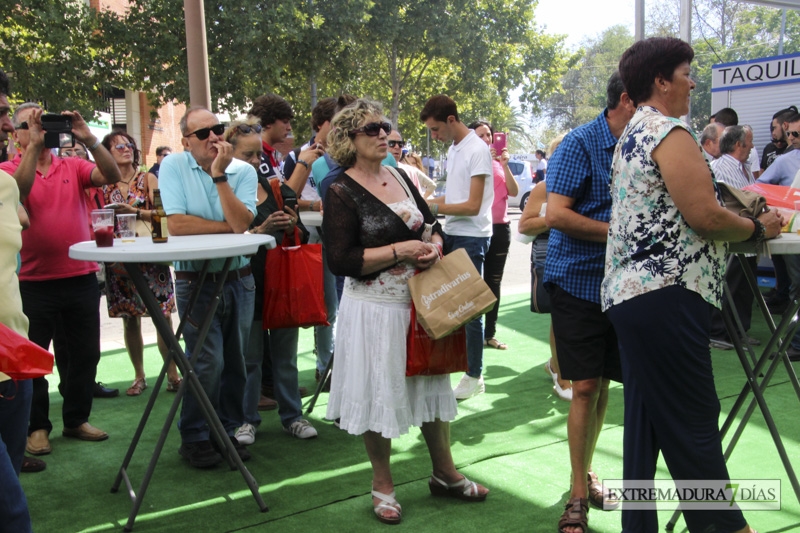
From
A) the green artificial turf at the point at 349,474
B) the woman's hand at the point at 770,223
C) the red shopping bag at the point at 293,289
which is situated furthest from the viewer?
the red shopping bag at the point at 293,289

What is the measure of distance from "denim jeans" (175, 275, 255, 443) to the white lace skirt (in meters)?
0.87

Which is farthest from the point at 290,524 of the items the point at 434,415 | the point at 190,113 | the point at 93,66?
the point at 93,66

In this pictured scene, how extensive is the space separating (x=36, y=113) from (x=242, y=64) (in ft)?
44.2

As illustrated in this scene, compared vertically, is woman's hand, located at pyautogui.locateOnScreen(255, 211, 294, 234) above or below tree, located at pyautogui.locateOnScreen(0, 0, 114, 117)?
below

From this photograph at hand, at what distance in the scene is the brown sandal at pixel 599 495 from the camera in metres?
3.54

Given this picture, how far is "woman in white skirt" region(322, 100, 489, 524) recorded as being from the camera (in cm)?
337

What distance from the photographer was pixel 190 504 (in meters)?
3.70

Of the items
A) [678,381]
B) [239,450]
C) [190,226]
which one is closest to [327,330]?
[239,450]

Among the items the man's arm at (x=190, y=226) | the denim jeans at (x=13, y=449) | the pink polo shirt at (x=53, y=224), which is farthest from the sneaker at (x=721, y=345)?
the denim jeans at (x=13, y=449)

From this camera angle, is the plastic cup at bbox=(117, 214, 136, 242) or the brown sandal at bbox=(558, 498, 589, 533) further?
the plastic cup at bbox=(117, 214, 136, 242)

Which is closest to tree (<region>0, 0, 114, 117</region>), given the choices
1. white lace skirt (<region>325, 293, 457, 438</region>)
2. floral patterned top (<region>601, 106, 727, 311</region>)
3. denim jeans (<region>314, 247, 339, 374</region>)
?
denim jeans (<region>314, 247, 339, 374</region>)

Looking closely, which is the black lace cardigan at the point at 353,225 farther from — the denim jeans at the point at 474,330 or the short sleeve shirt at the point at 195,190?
the denim jeans at the point at 474,330

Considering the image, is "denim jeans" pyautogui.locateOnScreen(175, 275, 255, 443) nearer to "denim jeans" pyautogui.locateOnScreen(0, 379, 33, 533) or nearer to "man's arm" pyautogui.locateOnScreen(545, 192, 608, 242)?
"denim jeans" pyautogui.locateOnScreen(0, 379, 33, 533)

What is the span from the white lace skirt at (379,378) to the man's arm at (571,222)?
75 cm
